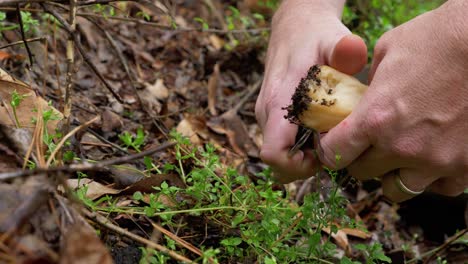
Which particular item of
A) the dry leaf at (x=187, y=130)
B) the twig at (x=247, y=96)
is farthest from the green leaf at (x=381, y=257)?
the twig at (x=247, y=96)

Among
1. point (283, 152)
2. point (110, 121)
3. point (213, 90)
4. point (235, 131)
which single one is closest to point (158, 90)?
point (213, 90)

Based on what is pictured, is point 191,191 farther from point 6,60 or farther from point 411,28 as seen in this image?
point 6,60

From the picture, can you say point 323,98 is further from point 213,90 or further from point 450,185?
point 213,90

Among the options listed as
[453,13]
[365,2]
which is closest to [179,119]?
[453,13]

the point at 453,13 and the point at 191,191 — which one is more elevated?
the point at 453,13

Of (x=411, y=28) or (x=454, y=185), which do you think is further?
(x=454, y=185)

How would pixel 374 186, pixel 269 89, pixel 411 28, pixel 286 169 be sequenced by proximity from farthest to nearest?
pixel 374 186, pixel 269 89, pixel 286 169, pixel 411 28

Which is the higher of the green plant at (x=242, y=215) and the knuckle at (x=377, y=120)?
the knuckle at (x=377, y=120)

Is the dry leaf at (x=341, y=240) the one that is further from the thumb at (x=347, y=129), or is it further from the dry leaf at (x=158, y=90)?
the dry leaf at (x=158, y=90)

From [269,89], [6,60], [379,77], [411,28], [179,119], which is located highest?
[411,28]
